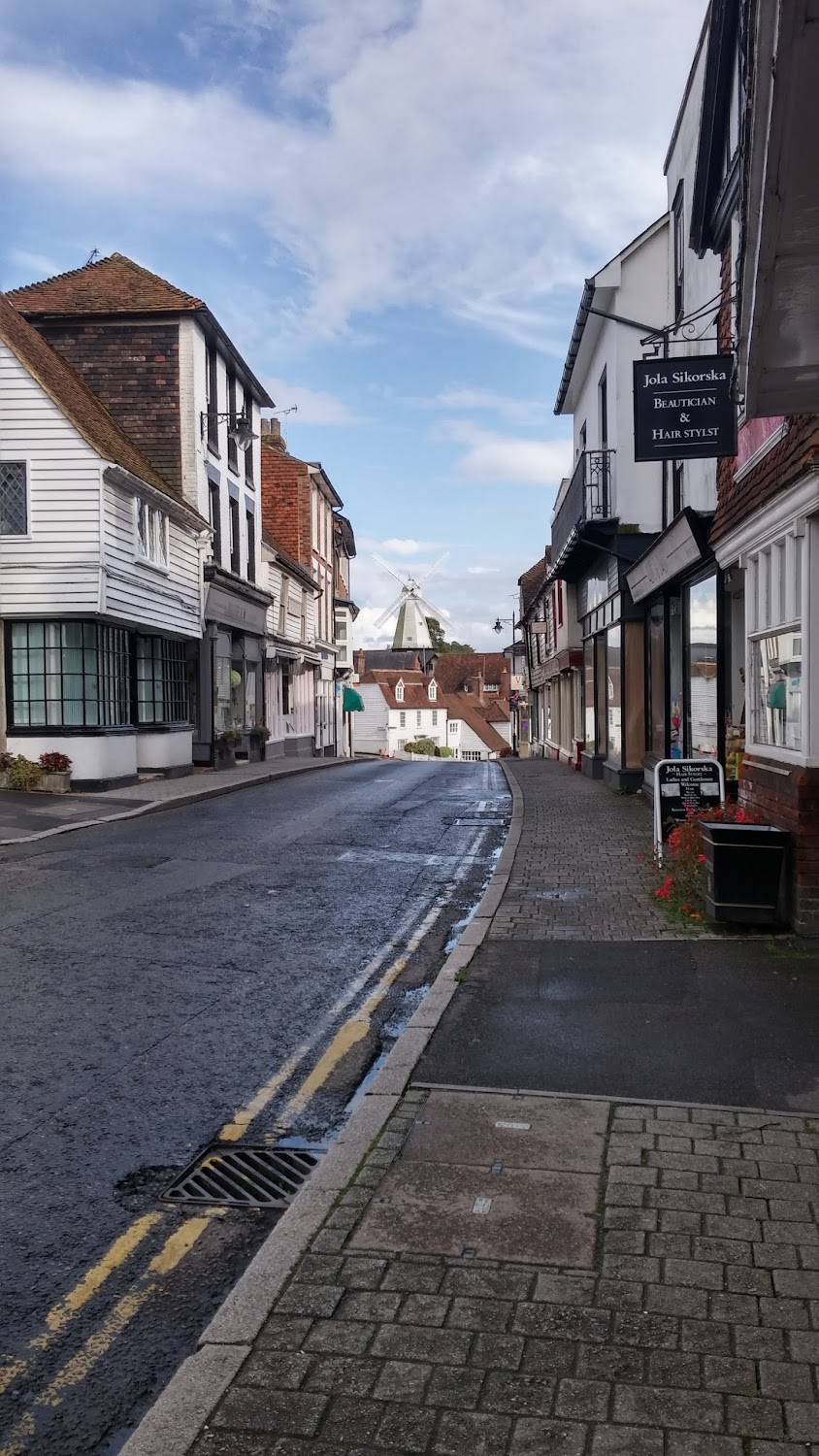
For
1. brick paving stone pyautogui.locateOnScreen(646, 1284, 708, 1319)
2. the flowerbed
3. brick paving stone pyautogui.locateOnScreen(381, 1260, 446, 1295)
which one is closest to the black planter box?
the flowerbed

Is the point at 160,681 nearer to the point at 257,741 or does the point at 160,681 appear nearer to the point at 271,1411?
the point at 257,741

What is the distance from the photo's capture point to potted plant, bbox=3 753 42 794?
61.3 ft

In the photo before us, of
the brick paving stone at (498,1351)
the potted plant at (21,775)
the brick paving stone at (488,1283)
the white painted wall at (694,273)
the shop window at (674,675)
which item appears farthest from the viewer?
the potted plant at (21,775)

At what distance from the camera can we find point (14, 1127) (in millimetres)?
4863

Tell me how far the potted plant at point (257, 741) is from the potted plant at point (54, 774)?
1212 cm

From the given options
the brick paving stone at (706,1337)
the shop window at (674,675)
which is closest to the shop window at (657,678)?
the shop window at (674,675)

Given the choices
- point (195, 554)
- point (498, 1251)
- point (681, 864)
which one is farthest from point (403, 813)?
point (498, 1251)

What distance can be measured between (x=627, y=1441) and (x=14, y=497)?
1893 cm

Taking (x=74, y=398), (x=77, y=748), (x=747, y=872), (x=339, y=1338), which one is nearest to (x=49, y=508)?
(x=74, y=398)

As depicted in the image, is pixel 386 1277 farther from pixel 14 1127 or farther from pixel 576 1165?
pixel 14 1127

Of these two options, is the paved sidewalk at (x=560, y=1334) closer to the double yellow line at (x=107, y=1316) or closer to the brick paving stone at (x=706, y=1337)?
the brick paving stone at (x=706, y=1337)

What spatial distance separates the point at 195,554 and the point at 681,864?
727 inches

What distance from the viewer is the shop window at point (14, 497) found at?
19.1 meters

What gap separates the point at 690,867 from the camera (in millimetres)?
9289
